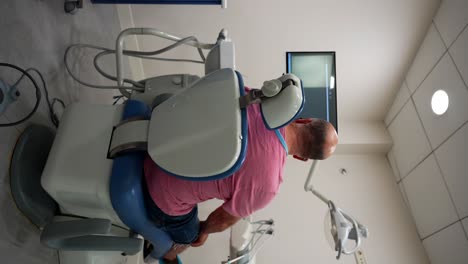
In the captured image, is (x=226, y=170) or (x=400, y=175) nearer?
(x=226, y=170)

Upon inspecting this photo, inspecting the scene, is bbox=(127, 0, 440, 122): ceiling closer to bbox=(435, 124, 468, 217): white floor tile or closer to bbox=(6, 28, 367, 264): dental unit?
bbox=(435, 124, 468, 217): white floor tile

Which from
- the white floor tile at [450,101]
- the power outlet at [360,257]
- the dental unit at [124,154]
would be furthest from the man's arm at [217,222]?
the white floor tile at [450,101]

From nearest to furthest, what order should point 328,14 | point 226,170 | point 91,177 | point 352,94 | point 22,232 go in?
point 226,170 < point 91,177 < point 22,232 < point 328,14 < point 352,94

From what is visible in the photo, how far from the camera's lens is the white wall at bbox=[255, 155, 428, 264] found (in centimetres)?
211

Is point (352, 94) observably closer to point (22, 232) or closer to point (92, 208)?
point (92, 208)

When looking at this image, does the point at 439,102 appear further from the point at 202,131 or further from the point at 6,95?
the point at 6,95

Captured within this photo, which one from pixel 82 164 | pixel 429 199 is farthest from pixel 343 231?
pixel 82 164

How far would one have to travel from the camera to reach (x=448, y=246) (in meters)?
1.94

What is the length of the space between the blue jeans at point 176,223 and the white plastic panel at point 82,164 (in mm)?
119

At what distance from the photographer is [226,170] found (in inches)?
37.4

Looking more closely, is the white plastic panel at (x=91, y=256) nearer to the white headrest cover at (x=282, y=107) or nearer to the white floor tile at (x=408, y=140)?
the white headrest cover at (x=282, y=107)

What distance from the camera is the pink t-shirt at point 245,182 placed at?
108 cm

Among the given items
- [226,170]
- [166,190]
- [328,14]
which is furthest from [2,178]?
[328,14]

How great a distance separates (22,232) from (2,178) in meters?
0.21
